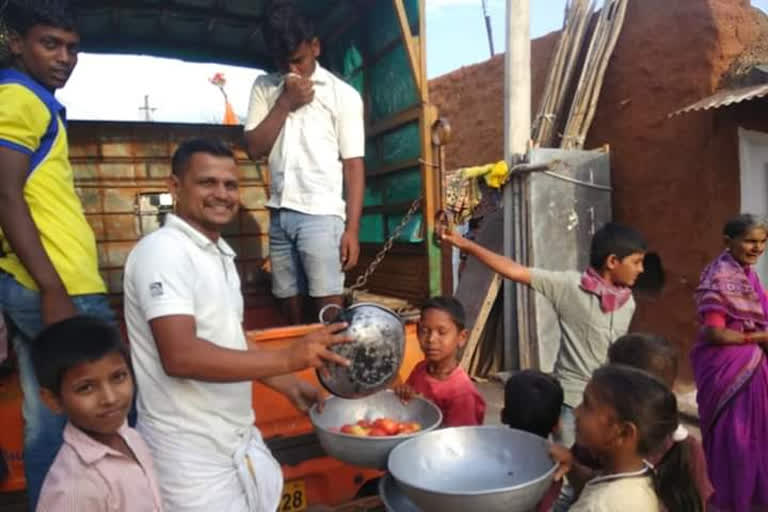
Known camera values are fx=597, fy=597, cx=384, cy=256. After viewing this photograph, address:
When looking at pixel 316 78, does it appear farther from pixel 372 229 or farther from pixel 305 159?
pixel 372 229

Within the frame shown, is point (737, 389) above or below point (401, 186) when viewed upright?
below

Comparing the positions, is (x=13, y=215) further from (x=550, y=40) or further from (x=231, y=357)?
(x=550, y=40)

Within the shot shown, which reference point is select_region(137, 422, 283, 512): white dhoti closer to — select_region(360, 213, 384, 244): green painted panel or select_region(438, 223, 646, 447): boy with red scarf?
select_region(438, 223, 646, 447): boy with red scarf

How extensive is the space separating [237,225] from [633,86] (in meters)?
4.07

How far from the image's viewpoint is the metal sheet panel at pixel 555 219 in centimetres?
565

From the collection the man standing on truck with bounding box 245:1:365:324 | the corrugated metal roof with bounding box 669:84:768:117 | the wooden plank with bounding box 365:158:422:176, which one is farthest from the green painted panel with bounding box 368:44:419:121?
the corrugated metal roof with bounding box 669:84:768:117

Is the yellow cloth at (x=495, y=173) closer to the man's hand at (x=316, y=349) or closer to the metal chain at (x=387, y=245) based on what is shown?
the metal chain at (x=387, y=245)

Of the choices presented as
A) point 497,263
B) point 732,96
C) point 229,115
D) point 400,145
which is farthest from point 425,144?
point 229,115

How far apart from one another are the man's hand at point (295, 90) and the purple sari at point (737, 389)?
2.46 meters

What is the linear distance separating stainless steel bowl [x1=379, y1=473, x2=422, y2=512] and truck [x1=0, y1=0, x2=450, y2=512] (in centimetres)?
147

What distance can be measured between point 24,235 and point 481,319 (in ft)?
15.8

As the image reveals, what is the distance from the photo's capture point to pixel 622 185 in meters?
5.95

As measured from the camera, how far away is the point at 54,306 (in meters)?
1.72

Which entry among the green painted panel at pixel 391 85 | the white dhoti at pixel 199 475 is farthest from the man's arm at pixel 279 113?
the white dhoti at pixel 199 475
